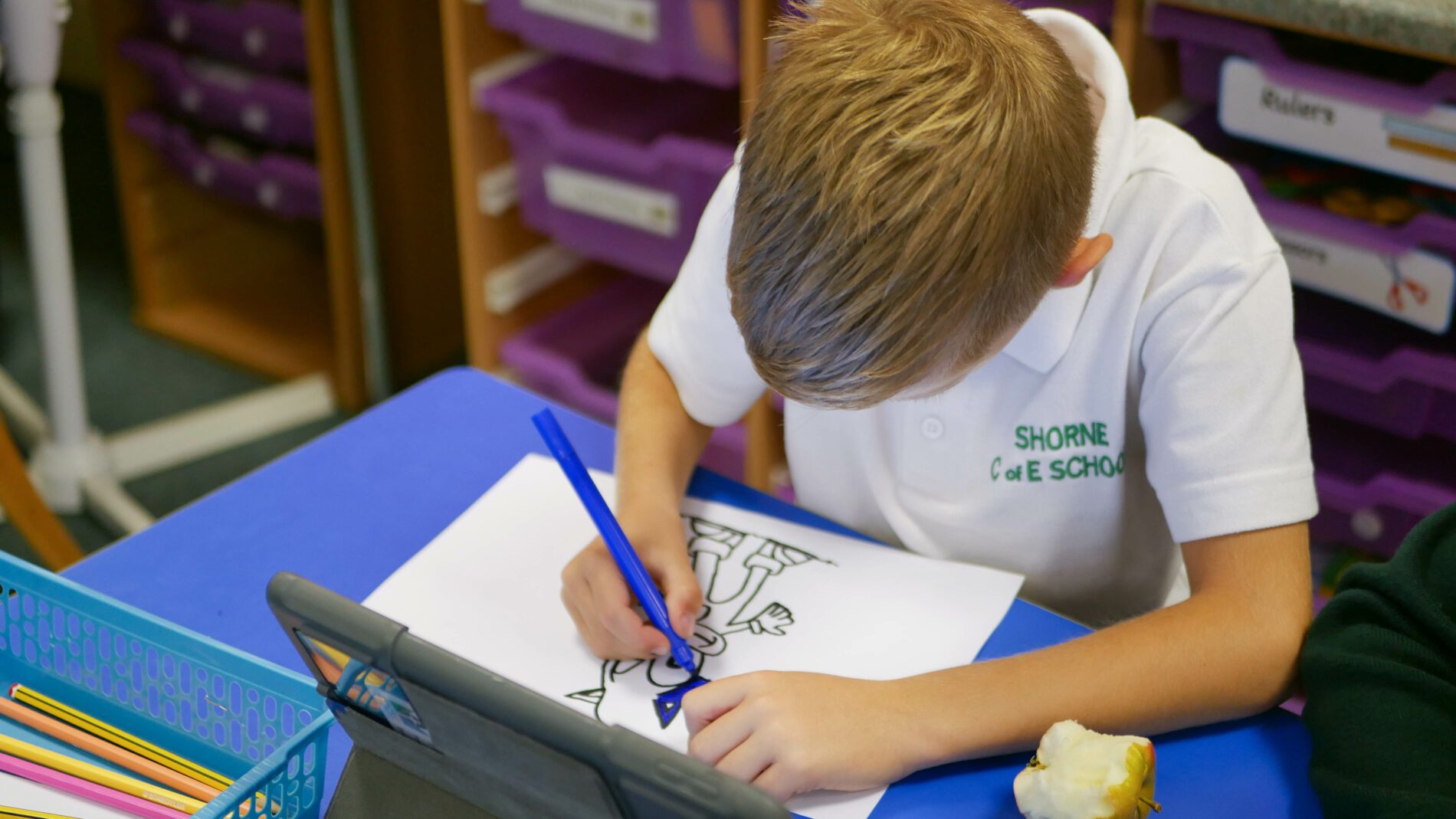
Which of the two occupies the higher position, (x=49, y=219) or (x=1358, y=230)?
(x=1358, y=230)

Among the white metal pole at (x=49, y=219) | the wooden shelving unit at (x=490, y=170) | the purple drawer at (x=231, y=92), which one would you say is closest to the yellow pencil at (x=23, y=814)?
the wooden shelving unit at (x=490, y=170)

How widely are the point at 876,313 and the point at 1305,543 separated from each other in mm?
308

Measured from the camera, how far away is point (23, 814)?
614mm

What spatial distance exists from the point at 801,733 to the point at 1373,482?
878 mm

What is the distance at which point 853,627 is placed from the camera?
0.75 meters

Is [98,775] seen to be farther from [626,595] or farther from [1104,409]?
[1104,409]

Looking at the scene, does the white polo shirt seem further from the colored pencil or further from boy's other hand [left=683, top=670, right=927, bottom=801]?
the colored pencil

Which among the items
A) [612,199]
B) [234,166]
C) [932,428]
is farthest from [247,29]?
[932,428]

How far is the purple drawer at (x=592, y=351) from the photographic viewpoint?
1.73 meters

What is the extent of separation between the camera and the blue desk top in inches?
25.5

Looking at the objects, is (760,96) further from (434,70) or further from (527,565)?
(434,70)

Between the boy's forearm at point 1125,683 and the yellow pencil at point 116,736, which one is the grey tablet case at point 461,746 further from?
the boy's forearm at point 1125,683

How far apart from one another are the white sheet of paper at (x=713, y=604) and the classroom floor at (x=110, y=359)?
1191 millimetres


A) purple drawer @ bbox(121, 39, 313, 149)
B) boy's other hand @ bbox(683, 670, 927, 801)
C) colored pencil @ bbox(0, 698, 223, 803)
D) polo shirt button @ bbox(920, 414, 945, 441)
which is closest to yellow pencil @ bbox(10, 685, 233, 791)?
colored pencil @ bbox(0, 698, 223, 803)
